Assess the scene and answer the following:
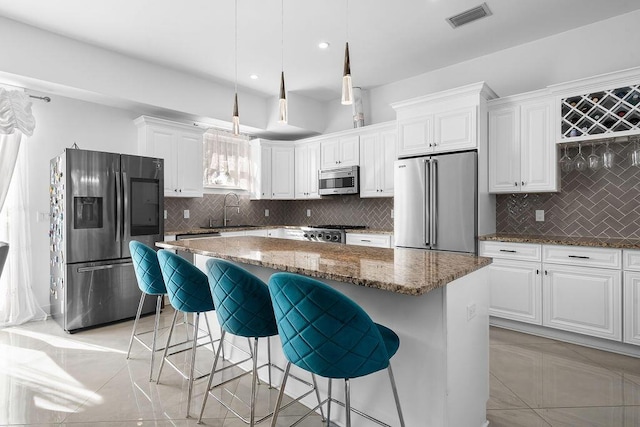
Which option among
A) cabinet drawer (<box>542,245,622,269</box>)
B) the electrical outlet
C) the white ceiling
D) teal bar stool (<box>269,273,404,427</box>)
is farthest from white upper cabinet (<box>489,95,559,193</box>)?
teal bar stool (<box>269,273,404,427</box>)

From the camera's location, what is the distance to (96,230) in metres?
3.56

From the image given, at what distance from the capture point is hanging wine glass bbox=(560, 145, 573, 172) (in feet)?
11.2

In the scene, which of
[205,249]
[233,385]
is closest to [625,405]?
[233,385]

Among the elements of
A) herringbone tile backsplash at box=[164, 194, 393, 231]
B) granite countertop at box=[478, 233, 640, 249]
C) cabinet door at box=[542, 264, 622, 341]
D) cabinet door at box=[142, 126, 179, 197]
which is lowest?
cabinet door at box=[542, 264, 622, 341]

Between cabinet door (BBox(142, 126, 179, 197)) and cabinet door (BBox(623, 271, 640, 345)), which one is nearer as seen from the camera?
cabinet door (BBox(623, 271, 640, 345))

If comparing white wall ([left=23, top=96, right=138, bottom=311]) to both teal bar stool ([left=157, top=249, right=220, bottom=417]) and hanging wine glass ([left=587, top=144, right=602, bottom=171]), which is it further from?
hanging wine glass ([left=587, top=144, right=602, bottom=171])

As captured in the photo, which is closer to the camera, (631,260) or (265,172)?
(631,260)

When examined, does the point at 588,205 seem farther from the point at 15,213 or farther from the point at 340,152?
the point at 15,213

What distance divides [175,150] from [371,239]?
2.81m

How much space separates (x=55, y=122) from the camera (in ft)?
13.0

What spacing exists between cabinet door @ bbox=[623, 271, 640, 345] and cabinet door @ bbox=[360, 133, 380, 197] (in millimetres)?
2694

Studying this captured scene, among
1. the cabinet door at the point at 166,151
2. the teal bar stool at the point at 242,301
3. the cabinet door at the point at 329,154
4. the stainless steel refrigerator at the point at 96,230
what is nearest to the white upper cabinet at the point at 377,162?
the cabinet door at the point at 329,154

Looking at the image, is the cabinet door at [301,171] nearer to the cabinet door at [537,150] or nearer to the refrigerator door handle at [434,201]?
the refrigerator door handle at [434,201]

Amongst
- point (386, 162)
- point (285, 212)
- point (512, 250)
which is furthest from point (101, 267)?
point (512, 250)
